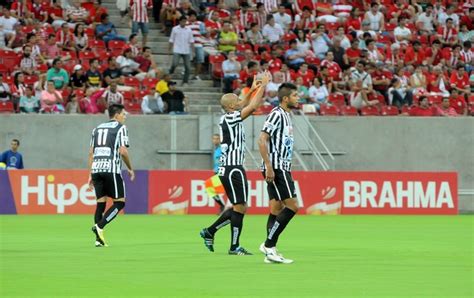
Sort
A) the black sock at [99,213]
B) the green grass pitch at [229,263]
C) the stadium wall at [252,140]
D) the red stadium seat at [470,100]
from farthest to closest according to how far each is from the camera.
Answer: the red stadium seat at [470,100] < the stadium wall at [252,140] < the black sock at [99,213] < the green grass pitch at [229,263]

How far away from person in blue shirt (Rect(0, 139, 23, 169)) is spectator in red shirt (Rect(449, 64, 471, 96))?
13102 mm

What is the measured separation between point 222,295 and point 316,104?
21.7 metres

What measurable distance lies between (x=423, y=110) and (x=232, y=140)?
59.7 feet

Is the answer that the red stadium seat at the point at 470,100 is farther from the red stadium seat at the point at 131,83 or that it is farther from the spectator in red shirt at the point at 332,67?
the red stadium seat at the point at 131,83

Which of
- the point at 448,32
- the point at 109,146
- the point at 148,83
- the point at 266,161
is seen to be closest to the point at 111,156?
the point at 109,146

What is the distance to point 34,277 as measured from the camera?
1233 cm

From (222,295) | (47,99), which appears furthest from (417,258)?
(47,99)

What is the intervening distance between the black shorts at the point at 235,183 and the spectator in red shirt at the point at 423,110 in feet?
59.2

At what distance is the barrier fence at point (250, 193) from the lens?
2778 centimetres

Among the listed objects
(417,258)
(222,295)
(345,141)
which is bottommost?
(345,141)

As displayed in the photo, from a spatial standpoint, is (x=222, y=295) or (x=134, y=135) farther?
(x=134, y=135)

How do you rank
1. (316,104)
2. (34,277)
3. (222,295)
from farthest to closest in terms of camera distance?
1. (316,104)
2. (34,277)
3. (222,295)

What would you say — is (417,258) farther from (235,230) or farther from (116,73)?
(116,73)

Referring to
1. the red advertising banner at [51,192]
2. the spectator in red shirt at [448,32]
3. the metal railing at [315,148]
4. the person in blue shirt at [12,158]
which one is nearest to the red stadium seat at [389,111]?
the metal railing at [315,148]
